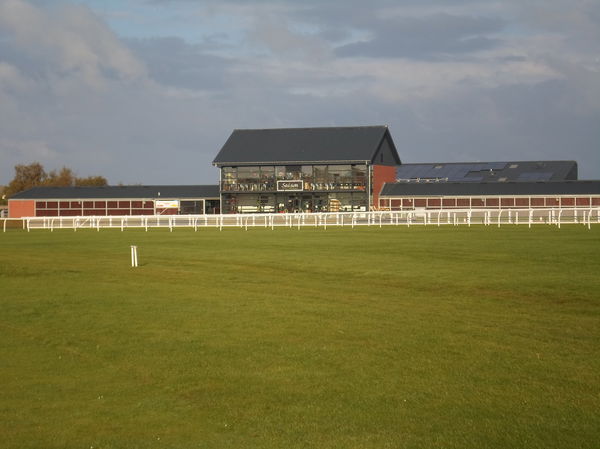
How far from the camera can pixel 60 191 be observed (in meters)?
80.1

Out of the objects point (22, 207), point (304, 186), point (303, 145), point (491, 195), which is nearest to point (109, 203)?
point (22, 207)

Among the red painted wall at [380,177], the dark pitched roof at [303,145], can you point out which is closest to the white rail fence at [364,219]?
the red painted wall at [380,177]

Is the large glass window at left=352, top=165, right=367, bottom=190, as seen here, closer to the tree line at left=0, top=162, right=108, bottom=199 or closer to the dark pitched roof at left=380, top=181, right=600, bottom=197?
the dark pitched roof at left=380, top=181, right=600, bottom=197

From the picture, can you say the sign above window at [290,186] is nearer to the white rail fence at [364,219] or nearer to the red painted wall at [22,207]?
the white rail fence at [364,219]

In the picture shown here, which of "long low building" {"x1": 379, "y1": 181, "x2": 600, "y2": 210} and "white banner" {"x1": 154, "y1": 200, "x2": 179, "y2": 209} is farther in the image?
"white banner" {"x1": 154, "y1": 200, "x2": 179, "y2": 209}

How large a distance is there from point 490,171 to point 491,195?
9.19 metres

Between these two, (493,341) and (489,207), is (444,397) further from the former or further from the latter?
(489,207)

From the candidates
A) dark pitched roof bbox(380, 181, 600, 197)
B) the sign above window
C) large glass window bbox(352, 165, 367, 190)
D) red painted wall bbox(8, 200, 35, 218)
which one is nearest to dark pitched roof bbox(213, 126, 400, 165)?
large glass window bbox(352, 165, 367, 190)

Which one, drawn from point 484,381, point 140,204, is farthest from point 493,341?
point 140,204

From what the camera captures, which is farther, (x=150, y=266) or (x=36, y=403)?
(x=150, y=266)

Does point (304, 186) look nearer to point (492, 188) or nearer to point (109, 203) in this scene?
point (492, 188)

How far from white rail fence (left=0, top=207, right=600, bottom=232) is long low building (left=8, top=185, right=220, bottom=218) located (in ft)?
51.0

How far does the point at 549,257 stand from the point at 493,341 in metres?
13.0

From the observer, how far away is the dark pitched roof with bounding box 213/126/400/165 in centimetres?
7656
